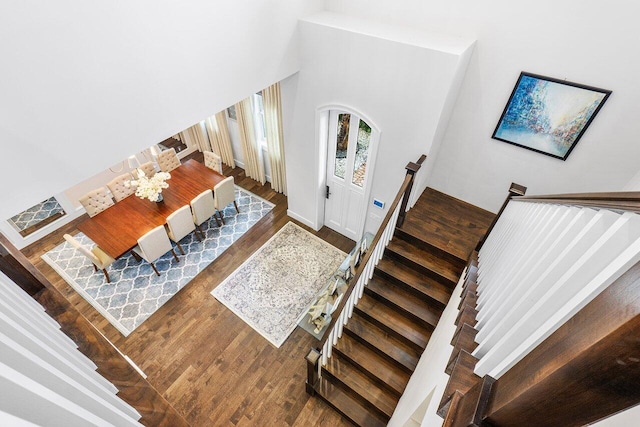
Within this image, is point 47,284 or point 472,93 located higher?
point 472,93

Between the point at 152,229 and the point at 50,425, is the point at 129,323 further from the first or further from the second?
the point at 50,425

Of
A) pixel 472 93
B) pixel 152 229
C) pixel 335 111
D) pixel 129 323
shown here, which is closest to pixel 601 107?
pixel 472 93

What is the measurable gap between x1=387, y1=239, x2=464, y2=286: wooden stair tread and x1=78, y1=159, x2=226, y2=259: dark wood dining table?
3457 millimetres

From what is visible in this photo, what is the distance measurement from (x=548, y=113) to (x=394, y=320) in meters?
2.68

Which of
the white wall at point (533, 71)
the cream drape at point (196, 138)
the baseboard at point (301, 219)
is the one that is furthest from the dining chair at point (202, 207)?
the white wall at point (533, 71)

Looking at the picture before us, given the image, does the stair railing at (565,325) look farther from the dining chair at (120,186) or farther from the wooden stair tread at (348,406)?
the dining chair at (120,186)

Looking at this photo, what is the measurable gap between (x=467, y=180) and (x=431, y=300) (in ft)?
5.42

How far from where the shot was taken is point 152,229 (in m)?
4.87

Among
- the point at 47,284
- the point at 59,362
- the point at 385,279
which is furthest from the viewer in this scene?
the point at 385,279

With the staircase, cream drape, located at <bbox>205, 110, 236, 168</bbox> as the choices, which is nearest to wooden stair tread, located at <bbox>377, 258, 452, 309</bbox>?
the staircase


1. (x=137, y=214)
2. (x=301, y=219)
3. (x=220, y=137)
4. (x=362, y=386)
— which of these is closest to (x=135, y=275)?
(x=137, y=214)

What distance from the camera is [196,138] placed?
7.49 meters

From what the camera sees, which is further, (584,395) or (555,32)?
(555,32)

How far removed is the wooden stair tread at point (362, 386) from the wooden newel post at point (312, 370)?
0.62 feet
